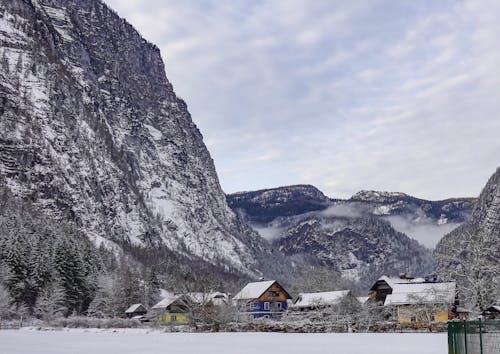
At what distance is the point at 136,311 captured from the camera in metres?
114

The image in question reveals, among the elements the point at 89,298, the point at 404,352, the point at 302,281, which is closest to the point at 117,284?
the point at 89,298

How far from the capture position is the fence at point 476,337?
1588 cm

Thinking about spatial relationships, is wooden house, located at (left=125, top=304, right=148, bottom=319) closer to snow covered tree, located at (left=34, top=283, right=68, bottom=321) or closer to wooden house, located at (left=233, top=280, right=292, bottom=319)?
wooden house, located at (left=233, top=280, right=292, bottom=319)

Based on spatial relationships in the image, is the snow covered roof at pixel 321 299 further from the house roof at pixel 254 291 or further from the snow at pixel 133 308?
the snow at pixel 133 308

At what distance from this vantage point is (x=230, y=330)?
6462cm

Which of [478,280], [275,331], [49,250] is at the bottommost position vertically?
[275,331]

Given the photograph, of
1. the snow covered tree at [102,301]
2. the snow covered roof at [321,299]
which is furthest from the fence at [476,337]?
the snow covered tree at [102,301]

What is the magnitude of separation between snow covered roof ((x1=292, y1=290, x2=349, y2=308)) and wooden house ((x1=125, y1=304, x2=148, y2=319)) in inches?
1230

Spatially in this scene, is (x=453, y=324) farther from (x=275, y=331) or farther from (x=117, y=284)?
(x=117, y=284)

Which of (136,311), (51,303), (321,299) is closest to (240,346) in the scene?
(51,303)

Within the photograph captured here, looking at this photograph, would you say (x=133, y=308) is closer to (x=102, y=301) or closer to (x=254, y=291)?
(x=102, y=301)

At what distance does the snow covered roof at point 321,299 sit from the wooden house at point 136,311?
31.2 meters

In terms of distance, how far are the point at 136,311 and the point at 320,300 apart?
37.9 m

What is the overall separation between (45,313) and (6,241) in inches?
615
